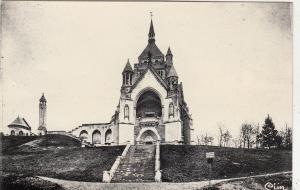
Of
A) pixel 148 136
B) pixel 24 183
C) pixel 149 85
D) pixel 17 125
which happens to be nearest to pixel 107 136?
pixel 148 136

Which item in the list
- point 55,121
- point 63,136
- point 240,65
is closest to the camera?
point 240,65

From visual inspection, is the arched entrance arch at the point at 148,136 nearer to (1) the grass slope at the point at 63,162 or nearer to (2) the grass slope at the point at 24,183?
(1) the grass slope at the point at 63,162

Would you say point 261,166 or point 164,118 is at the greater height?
point 164,118

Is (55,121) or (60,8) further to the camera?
(55,121)

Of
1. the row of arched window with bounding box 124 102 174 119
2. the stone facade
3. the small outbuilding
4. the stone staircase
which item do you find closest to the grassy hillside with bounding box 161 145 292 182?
the stone staircase
